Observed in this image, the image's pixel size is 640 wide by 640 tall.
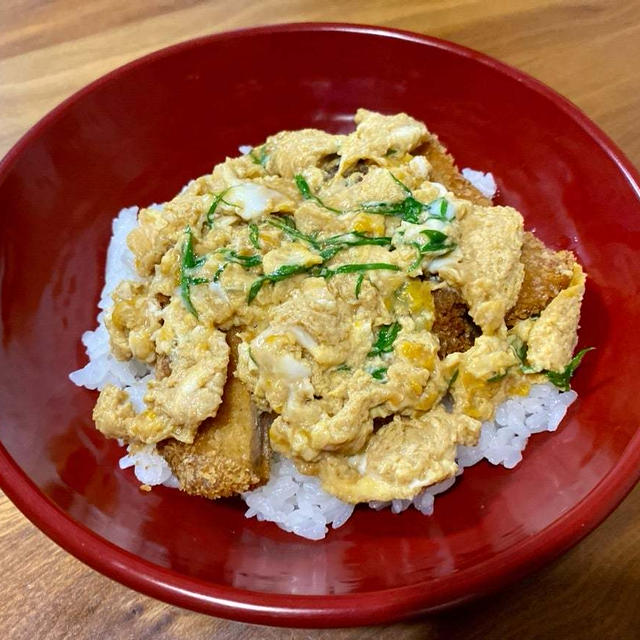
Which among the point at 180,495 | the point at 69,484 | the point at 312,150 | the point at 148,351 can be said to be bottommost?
the point at 180,495

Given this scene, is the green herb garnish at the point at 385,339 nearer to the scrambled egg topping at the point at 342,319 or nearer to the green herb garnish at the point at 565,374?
the scrambled egg topping at the point at 342,319

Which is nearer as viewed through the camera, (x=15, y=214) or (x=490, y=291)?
(x=490, y=291)

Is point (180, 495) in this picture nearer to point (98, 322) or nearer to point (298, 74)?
point (98, 322)

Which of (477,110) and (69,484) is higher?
(477,110)

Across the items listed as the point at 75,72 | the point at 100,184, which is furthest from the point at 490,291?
the point at 75,72

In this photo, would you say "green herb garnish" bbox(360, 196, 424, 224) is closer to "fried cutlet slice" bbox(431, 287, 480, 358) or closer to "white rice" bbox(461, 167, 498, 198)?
"fried cutlet slice" bbox(431, 287, 480, 358)

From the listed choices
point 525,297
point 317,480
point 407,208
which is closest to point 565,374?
point 525,297

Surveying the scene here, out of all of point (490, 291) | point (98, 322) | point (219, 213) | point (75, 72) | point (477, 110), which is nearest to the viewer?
point (490, 291)
